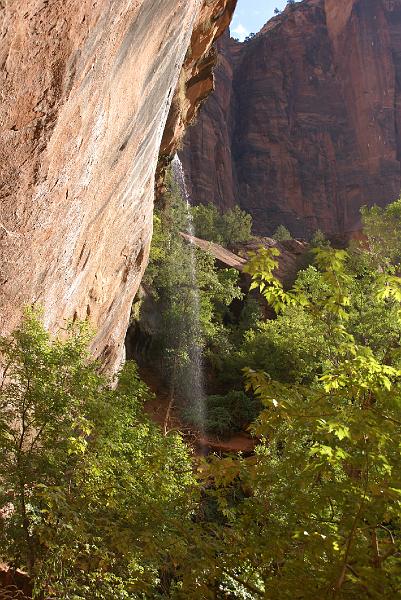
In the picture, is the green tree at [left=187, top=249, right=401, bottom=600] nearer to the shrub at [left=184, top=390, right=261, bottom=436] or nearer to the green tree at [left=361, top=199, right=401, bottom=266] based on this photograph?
the shrub at [left=184, top=390, right=261, bottom=436]

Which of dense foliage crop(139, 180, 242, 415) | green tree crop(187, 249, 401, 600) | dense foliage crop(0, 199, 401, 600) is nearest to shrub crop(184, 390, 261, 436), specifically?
dense foliage crop(139, 180, 242, 415)

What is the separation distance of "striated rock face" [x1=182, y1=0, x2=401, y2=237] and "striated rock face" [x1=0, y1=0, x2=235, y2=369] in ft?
148

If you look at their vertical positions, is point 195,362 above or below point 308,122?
below


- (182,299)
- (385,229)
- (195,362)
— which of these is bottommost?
(195,362)

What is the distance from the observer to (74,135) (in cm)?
646

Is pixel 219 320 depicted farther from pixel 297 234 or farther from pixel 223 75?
pixel 223 75

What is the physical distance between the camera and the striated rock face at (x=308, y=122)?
5991 centimetres

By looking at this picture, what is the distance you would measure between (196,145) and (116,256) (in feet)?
157

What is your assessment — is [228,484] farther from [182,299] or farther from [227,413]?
[182,299]

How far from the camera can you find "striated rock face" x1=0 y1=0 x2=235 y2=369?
4.96m

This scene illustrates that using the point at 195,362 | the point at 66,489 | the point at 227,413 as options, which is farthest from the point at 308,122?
the point at 66,489

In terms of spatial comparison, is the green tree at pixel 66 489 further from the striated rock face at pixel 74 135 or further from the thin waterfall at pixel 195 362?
the thin waterfall at pixel 195 362

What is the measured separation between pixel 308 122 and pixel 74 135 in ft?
210

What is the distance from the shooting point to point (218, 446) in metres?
20.9
